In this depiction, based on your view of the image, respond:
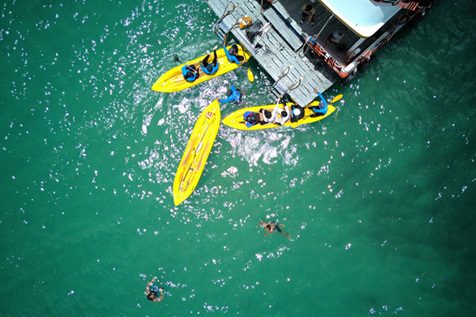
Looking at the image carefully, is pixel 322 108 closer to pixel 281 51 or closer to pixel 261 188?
pixel 281 51

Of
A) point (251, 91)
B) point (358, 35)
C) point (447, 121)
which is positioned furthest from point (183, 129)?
point (447, 121)

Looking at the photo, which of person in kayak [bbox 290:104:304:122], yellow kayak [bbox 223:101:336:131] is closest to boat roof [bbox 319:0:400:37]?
yellow kayak [bbox 223:101:336:131]

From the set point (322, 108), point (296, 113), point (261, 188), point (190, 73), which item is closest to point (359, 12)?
point (322, 108)

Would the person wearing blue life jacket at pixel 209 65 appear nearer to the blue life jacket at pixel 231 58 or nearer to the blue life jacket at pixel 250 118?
the blue life jacket at pixel 231 58

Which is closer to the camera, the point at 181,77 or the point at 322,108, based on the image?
the point at 322,108

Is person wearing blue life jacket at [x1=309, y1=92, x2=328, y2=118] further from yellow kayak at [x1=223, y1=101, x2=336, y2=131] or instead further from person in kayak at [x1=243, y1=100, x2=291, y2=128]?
person in kayak at [x1=243, y1=100, x2=291, y2=128]

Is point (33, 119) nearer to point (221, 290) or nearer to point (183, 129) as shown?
point (183, 129)
